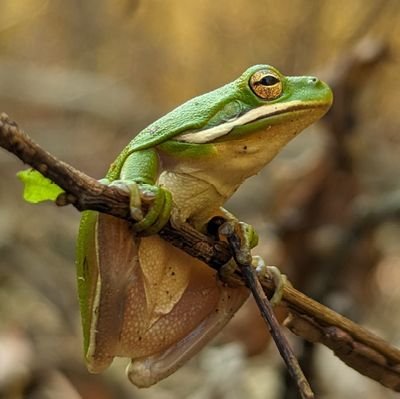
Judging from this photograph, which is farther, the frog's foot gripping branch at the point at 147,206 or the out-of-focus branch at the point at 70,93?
the out-of-focus branch at the point at 70,93

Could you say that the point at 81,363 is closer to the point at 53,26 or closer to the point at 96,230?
the point at 96,230

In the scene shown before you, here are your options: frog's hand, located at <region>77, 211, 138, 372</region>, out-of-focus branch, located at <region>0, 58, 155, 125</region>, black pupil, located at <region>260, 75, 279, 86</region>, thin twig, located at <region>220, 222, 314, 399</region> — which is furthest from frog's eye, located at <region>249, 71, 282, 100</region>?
out-of-focus branch, located at <region>0, 58, 155, 125</region>

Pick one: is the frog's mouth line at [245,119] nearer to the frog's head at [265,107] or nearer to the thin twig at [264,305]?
the frog's head at [265,107]

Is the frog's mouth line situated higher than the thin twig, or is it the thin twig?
the frog's mouth line

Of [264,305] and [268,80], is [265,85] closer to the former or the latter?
[268,80]

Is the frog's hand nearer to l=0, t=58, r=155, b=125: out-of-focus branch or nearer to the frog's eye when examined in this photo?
the frog's eye

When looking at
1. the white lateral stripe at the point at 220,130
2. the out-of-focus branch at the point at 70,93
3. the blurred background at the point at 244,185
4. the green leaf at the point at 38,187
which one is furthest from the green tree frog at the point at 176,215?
the out-of-focus branch at the point at 70,93
